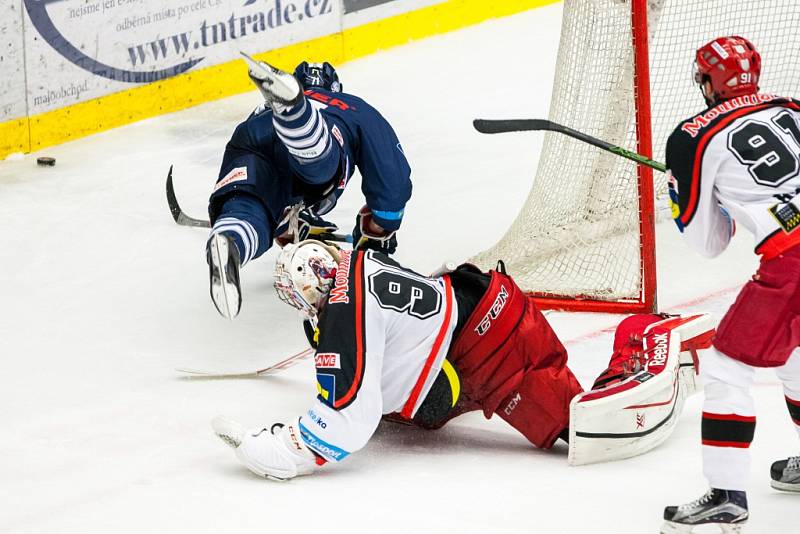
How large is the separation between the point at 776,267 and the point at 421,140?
3766 mm

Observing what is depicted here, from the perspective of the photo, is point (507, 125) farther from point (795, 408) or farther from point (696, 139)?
point (795, 408)

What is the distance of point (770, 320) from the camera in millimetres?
2711

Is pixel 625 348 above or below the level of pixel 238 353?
above

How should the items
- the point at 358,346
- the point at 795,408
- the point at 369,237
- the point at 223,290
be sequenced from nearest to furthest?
the point at 795,408, the point at 358,346, the point at 223,290, the point at 369,237

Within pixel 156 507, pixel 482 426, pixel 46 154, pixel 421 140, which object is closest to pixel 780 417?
pixel 482 426

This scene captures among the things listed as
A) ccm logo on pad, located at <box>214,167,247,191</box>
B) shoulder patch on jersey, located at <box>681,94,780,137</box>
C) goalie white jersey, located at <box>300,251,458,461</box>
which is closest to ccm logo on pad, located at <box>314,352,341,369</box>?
goalie white jersey, located at <box>300,251,458,461</box>

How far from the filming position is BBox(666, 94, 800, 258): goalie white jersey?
2.76m

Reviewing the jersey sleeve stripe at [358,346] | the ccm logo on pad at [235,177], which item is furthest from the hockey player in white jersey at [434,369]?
the ccm logo on pad at [235,177]

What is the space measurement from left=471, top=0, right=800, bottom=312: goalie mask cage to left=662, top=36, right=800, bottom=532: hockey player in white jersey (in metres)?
1.47

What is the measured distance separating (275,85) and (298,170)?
453 mm

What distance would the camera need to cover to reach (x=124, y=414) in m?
3.83

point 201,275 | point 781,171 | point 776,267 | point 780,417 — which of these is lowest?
point 201,275

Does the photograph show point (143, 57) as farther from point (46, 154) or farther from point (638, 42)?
point (638, 42)

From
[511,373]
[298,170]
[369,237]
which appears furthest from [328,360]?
[369,237]
